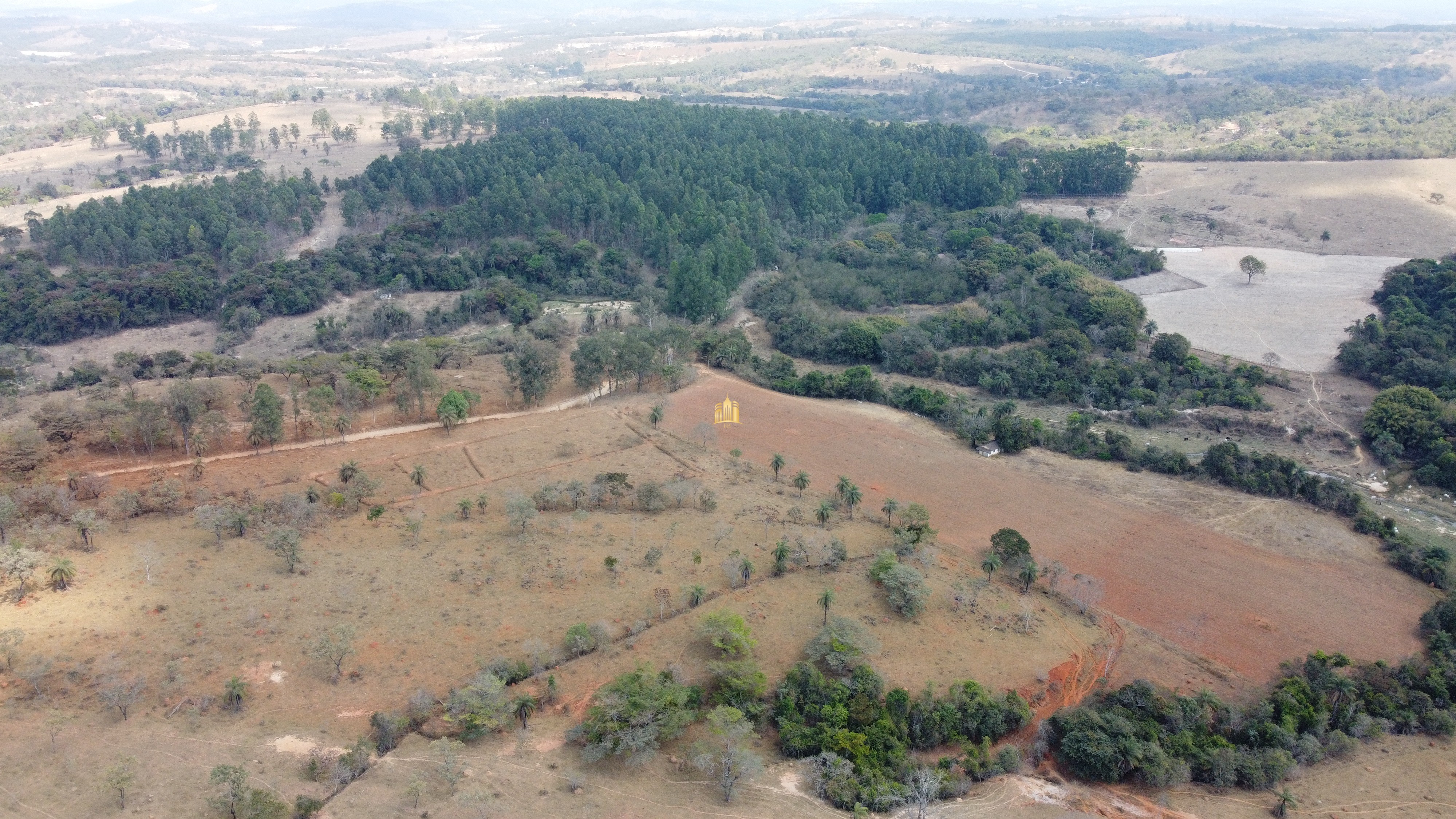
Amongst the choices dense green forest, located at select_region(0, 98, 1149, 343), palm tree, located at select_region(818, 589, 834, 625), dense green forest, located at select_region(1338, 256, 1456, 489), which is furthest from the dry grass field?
palm tree, located at select_region(818, 589, 834, 625)

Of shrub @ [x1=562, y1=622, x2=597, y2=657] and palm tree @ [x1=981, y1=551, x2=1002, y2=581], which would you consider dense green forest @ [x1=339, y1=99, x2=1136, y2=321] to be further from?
shrub @ [x1=562, y1=622, x2=597, y2=657]

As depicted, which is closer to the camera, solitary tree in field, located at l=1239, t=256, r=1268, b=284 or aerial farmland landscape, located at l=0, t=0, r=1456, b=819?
aerial farmland landscape, located at l=0, t=0, r=1456, b=819

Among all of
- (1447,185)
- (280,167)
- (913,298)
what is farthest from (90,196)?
(1447,185)

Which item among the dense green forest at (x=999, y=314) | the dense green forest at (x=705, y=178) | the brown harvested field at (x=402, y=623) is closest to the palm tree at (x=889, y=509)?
the brown harvested field at (x=402, y=623)

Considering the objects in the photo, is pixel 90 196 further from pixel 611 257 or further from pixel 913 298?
pixel 913 298

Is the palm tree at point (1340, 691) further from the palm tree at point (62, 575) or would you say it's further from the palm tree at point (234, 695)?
the palm tree at point (62, 575)

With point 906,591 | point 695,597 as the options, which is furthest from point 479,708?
point 906,591

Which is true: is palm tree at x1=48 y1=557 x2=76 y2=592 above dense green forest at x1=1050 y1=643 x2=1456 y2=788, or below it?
above
